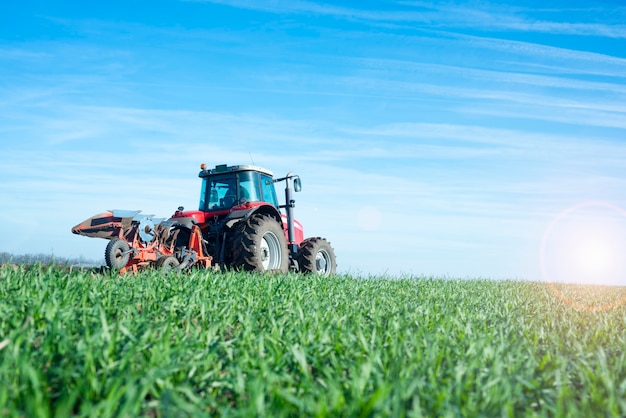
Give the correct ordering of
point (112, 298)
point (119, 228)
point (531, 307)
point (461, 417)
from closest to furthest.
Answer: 1. point (461, 417)
2. point (112, 298)
3. point (531, 307)
4. point (119, 228)

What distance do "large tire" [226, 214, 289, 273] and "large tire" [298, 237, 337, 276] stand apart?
1.17m

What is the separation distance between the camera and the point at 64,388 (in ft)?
8.29

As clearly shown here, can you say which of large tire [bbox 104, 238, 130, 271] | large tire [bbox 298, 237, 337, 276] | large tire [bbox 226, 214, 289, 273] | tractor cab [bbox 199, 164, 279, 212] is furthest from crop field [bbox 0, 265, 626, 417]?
large tire [bbox 298, 237, 337, 276]

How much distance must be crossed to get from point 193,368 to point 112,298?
2180 millimetres

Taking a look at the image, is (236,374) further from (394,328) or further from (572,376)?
(572,376)

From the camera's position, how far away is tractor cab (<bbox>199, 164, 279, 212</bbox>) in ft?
36.3

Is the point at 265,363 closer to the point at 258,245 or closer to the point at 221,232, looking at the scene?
the point at 258,245

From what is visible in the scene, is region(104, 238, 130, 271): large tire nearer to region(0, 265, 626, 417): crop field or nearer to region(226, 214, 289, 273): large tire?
region(226, 214, 289, 273): large tire

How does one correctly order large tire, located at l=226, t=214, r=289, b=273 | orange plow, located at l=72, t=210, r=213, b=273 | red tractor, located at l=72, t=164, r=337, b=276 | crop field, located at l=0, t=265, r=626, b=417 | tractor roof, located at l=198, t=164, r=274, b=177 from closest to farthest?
crop field, located at l=0, t=265, r=626, b=417 < orange plow, located at l=72, t=210, r=213, b=273 < red tractor, located at l=72, t=164, r=337, b=276 < large tire, located at l=226, t=214, r=289, b=273 < tractor roof, located at l=198, t=164, r=274, b=177

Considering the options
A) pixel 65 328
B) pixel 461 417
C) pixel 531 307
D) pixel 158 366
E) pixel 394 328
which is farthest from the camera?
pixel 531 307

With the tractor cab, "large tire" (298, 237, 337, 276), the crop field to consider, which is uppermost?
the tractor cab

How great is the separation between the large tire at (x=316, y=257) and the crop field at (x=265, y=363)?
6.71 m

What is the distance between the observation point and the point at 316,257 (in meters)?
12.6

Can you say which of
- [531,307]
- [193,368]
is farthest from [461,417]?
[531,307]
